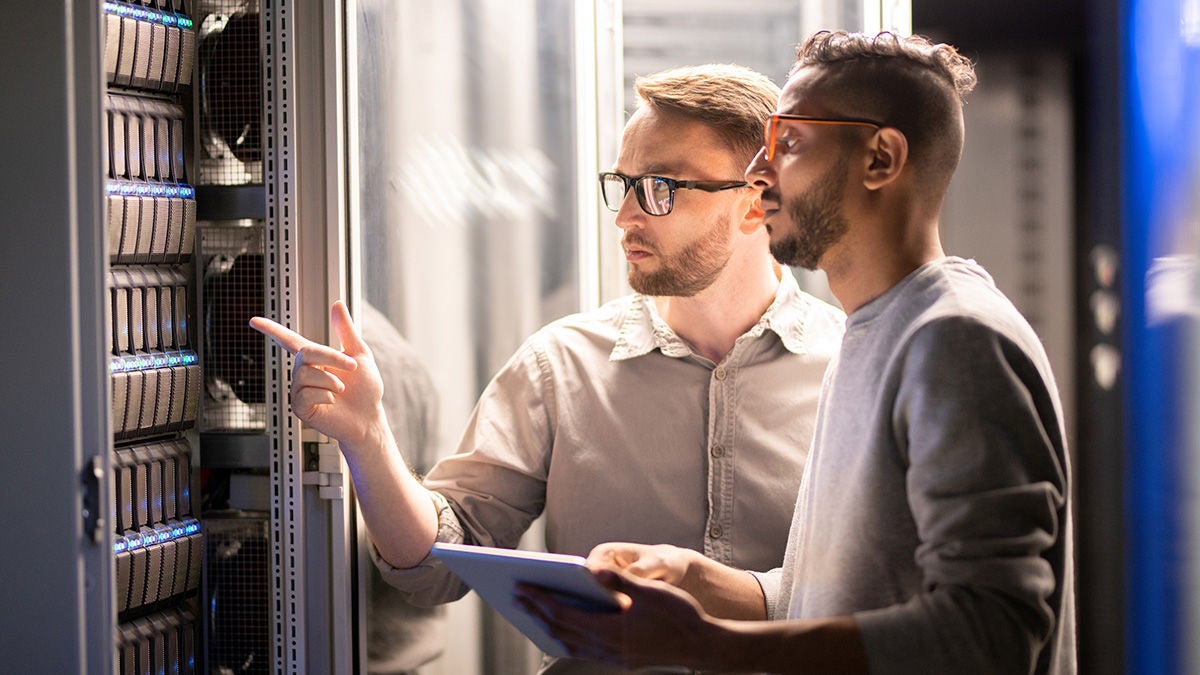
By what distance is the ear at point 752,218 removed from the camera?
2010 millimetres

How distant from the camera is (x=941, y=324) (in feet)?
4.80

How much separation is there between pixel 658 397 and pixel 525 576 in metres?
0.59

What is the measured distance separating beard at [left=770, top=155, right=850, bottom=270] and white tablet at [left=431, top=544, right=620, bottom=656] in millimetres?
543

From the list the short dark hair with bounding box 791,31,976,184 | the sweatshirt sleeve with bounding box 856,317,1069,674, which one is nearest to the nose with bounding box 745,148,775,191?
the short dark hair with bounding box 791,31,976,184

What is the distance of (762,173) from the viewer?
170 cm

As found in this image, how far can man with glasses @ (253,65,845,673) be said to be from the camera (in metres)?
2.02

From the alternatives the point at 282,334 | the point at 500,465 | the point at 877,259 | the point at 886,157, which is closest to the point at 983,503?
the point at 877,259

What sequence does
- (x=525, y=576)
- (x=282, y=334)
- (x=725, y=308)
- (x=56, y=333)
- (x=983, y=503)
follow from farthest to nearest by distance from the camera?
(x=725, y=308) < (x=282, y=334) < (x=56, y=333) < (x=525, y=576) < (x=983, y=503)

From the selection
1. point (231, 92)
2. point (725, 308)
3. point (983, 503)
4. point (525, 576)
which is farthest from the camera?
point (231, 92)

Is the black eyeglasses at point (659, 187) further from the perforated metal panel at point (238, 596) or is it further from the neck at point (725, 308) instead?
the perforated metal panel at point (238, 596)

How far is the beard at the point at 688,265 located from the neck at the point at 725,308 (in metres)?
0.03

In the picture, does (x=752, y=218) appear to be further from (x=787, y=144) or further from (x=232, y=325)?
(x=232, y=325)

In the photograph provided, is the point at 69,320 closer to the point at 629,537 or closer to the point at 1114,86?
the point at 629,537

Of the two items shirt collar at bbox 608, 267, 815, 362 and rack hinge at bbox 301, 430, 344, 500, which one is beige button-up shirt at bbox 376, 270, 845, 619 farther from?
rack hinge at bbox 301, 430, 344, 500
